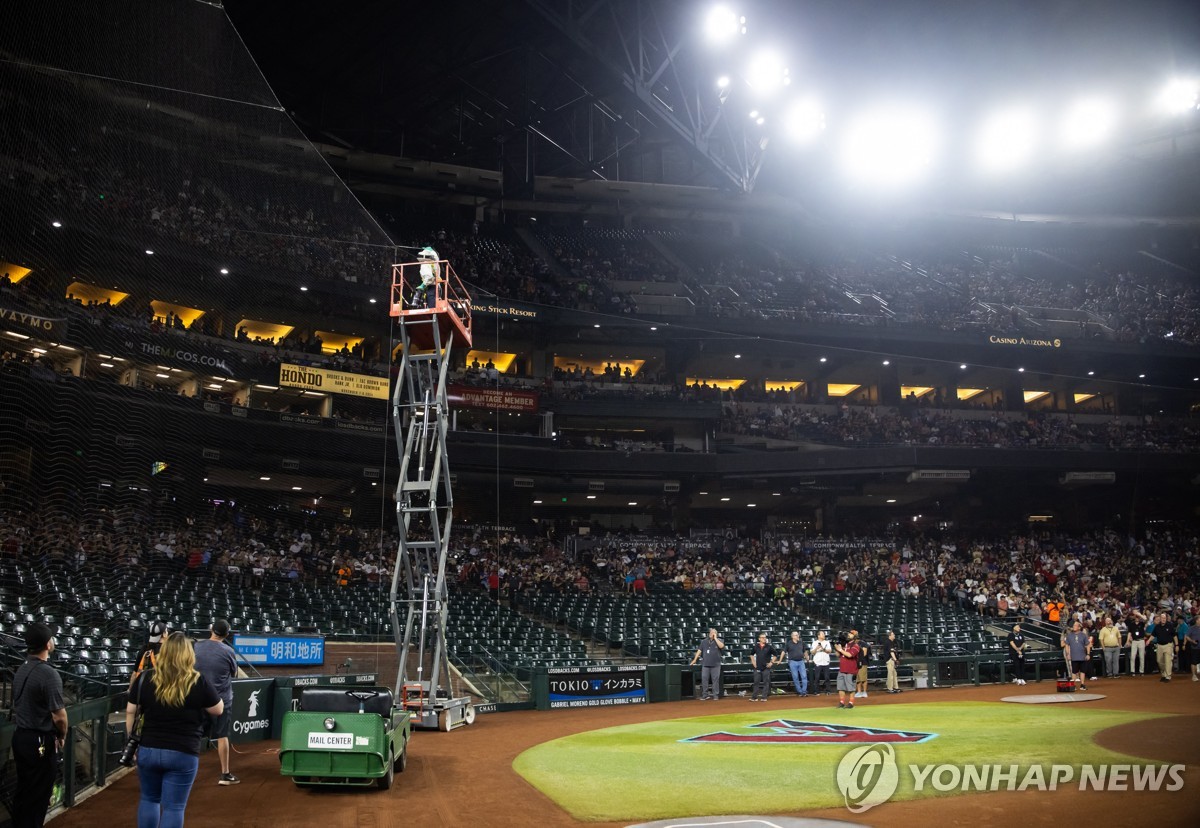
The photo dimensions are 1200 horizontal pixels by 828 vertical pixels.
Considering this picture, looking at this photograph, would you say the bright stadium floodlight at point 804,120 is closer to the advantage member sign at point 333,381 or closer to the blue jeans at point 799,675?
the advantage member sign at point 333,381

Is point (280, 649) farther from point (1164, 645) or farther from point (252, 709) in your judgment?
point (1164, 645)

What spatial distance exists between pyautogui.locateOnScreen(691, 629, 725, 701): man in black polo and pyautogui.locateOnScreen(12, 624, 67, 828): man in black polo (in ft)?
53.7

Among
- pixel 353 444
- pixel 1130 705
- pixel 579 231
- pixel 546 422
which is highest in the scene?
pixel 579 231

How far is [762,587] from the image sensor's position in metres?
34.0

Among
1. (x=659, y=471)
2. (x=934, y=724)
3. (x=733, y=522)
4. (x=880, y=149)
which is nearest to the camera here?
(x=934, y=724)

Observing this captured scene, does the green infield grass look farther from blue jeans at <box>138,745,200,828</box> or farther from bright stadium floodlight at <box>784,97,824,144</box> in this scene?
bright stadium floodlight at <box>784,97,824,144</box>

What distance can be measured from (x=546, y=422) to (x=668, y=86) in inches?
668

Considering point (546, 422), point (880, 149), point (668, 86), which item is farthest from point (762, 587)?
point (668, 86)

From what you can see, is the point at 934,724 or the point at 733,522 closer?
the point at 934,724

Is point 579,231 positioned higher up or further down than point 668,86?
higher up

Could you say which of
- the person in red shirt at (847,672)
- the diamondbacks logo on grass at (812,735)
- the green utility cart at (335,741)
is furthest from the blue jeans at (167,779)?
the person in red shirt at (847,672)

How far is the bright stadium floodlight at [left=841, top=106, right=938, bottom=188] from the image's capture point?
91.5 ft

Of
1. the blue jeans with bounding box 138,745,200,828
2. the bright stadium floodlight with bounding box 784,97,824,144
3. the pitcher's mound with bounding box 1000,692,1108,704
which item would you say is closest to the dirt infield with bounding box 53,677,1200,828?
the blue jeans with bounding box 138,745,200,828

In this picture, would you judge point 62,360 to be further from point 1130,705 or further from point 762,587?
point 762,587
